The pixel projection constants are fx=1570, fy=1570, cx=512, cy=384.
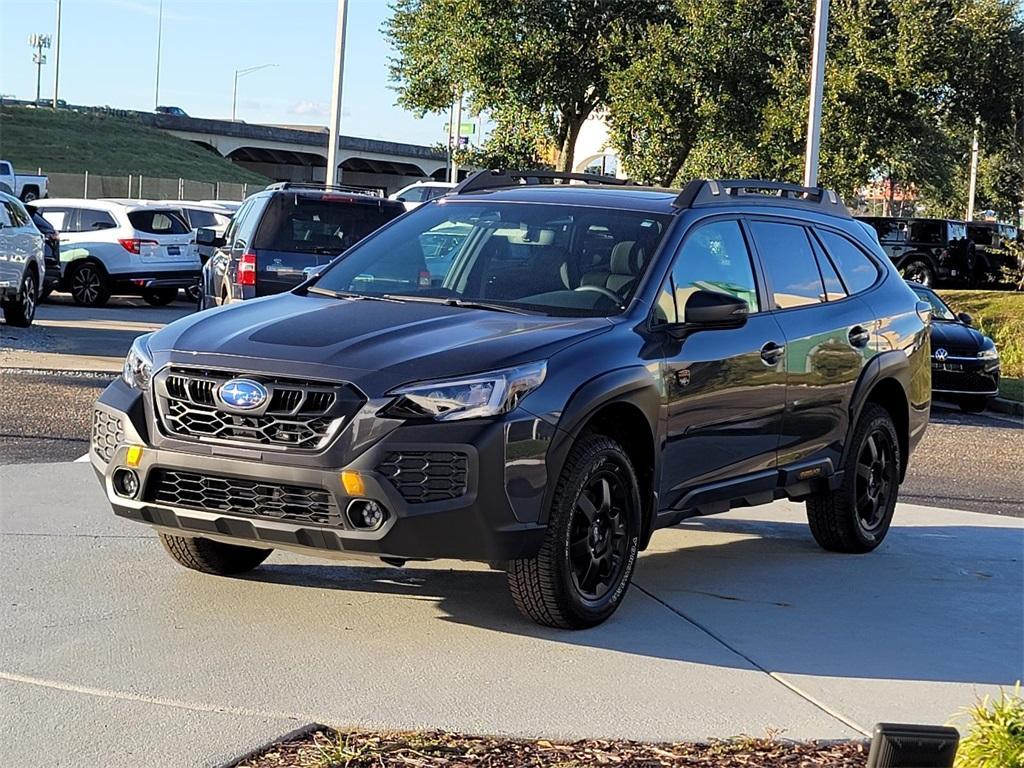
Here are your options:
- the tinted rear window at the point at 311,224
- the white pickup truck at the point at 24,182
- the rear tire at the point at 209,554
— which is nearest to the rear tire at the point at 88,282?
the tinted rear window at the point at 311,224

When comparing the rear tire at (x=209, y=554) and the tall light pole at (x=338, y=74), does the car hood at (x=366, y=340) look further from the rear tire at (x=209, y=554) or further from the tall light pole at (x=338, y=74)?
the tall light pole at (x=338, y=74)

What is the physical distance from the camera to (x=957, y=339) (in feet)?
59.1

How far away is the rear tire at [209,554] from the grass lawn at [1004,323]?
14488 millimetres

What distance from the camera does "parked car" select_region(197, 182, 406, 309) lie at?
1498 centimetres

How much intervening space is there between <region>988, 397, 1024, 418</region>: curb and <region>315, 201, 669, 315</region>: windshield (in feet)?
41.8

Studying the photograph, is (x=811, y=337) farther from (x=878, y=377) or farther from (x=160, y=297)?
(x=160, y=297)

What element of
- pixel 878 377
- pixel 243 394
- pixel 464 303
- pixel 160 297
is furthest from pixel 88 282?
pixel 243 394

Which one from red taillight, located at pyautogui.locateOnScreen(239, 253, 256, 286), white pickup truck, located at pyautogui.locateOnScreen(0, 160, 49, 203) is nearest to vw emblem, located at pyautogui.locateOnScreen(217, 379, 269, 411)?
red taillight, located at pyautogui.locateOnScreen(239, 253, 256, 286)

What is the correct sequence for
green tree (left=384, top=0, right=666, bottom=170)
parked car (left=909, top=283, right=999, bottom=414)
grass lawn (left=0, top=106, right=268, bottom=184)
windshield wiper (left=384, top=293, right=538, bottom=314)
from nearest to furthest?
windshield wiper (left=384, top=293, right=538, bottom=314), parked car (left=909, top=283, right=999, bottom=414), green tree (left=384, top=0, right=666, bottom=170), grass lawn (left=0, top=106, right=268, bottom=184)

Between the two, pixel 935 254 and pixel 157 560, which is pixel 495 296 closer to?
pixel 157 560

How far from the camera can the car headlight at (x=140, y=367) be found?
20.0ft

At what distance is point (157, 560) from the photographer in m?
7.11

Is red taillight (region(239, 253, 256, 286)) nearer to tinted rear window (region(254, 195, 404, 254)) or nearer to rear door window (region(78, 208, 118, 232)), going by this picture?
tinted rear window (region(254, 195, 404, 254))

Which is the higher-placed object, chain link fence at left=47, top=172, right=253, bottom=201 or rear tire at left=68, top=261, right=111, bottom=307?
chain link fence at left=47, top=172, right=253, bottom=201
